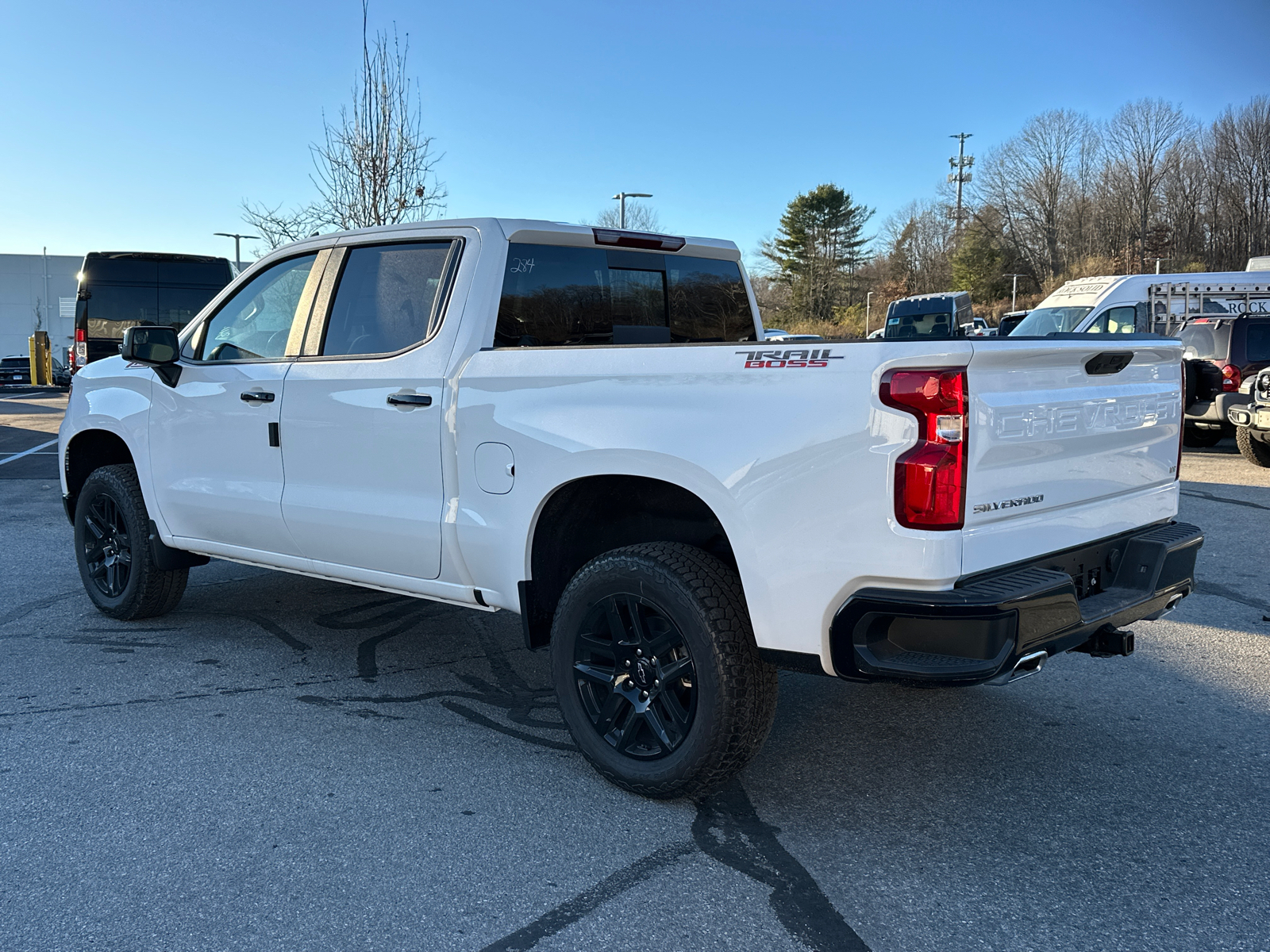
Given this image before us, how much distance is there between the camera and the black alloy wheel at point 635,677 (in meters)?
3.42

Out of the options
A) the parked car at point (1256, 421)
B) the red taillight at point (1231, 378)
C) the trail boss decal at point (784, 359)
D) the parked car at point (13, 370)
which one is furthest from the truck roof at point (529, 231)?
the parked car at point (13, 370)

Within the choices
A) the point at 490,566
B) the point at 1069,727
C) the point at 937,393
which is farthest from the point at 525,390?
the point at 1069,727

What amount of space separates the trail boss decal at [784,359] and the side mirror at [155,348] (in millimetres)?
3223

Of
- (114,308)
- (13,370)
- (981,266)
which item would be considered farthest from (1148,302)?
(981,266)

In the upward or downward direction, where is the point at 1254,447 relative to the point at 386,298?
downward

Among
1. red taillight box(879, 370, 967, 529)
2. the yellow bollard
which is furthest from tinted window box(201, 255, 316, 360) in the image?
the yellow bollard

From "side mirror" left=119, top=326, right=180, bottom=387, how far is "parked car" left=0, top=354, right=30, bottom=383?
122 ft

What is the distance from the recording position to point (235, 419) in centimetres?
489

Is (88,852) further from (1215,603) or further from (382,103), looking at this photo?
(382,103)

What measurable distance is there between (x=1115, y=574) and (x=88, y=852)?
11.1 ft

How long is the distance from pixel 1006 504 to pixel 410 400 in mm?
2255

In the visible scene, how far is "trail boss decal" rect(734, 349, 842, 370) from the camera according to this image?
117 inches

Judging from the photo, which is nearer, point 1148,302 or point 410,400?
point 410,400

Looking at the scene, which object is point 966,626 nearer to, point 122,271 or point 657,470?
point 657,470
